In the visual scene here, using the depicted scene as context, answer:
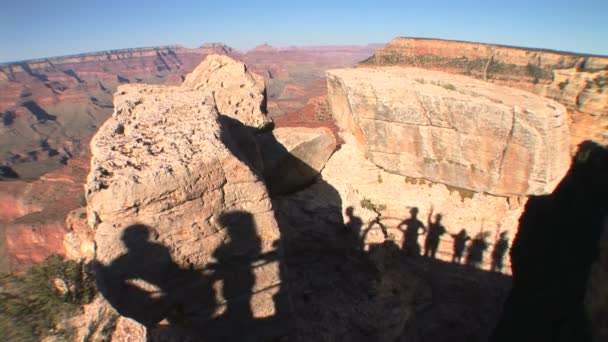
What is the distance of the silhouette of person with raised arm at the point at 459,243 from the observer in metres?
7.91

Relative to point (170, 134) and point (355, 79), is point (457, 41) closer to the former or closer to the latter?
point (355, 79)

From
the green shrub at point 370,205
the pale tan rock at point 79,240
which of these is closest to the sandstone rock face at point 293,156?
the green shrub at point 370,205

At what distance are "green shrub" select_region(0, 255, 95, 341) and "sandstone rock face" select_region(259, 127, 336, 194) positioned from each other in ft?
13.2

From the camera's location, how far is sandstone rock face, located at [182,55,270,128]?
7082 mm

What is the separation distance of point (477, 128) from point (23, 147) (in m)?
85.0

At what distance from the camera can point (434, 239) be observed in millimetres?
8062

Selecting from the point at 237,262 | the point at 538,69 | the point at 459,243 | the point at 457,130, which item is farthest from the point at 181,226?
the point at 538,69

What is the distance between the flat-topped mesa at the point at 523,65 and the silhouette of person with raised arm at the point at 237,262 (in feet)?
35.1

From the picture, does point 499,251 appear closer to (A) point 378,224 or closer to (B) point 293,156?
(A) point 378,224

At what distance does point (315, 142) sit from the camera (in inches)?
325

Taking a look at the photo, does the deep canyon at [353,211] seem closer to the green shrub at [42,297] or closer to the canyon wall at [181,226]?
the canyon wall at [181,226]

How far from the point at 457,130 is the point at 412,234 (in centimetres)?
291

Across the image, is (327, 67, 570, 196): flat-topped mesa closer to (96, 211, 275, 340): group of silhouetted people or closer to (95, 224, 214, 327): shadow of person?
(96, 211, 275, 340): group of silhouetted people

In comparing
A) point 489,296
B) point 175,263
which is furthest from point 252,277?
point 489,296
